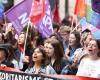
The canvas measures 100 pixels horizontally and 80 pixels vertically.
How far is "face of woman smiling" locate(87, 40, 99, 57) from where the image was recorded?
6.19m

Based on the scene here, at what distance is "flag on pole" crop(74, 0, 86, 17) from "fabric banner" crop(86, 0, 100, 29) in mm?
60

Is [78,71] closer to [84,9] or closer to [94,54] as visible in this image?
[94,54]

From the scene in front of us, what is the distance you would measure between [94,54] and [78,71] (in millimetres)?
400

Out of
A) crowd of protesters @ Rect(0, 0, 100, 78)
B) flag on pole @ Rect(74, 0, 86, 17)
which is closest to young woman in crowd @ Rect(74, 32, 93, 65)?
crowd of protesters @ Rect(0, 0, 100, 78)

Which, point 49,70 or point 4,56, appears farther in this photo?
point 4,56

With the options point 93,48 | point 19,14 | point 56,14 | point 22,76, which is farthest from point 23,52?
point 93,48

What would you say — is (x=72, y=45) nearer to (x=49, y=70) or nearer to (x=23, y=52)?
(x=49, y=70)

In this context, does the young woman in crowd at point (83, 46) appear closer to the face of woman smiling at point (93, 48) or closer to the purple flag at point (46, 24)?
the face of woman smiling at point (93, 48)

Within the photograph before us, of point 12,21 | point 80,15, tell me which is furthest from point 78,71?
point 12,21

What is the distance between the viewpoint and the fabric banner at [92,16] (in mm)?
6255

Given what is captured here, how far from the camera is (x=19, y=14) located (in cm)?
733

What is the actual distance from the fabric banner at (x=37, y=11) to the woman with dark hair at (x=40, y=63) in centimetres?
43

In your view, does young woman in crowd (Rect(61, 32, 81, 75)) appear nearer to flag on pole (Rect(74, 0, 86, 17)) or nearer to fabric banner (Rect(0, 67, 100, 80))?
fabric banner (Rect(0, 67, 100, 80))

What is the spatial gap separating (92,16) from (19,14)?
1.43m
